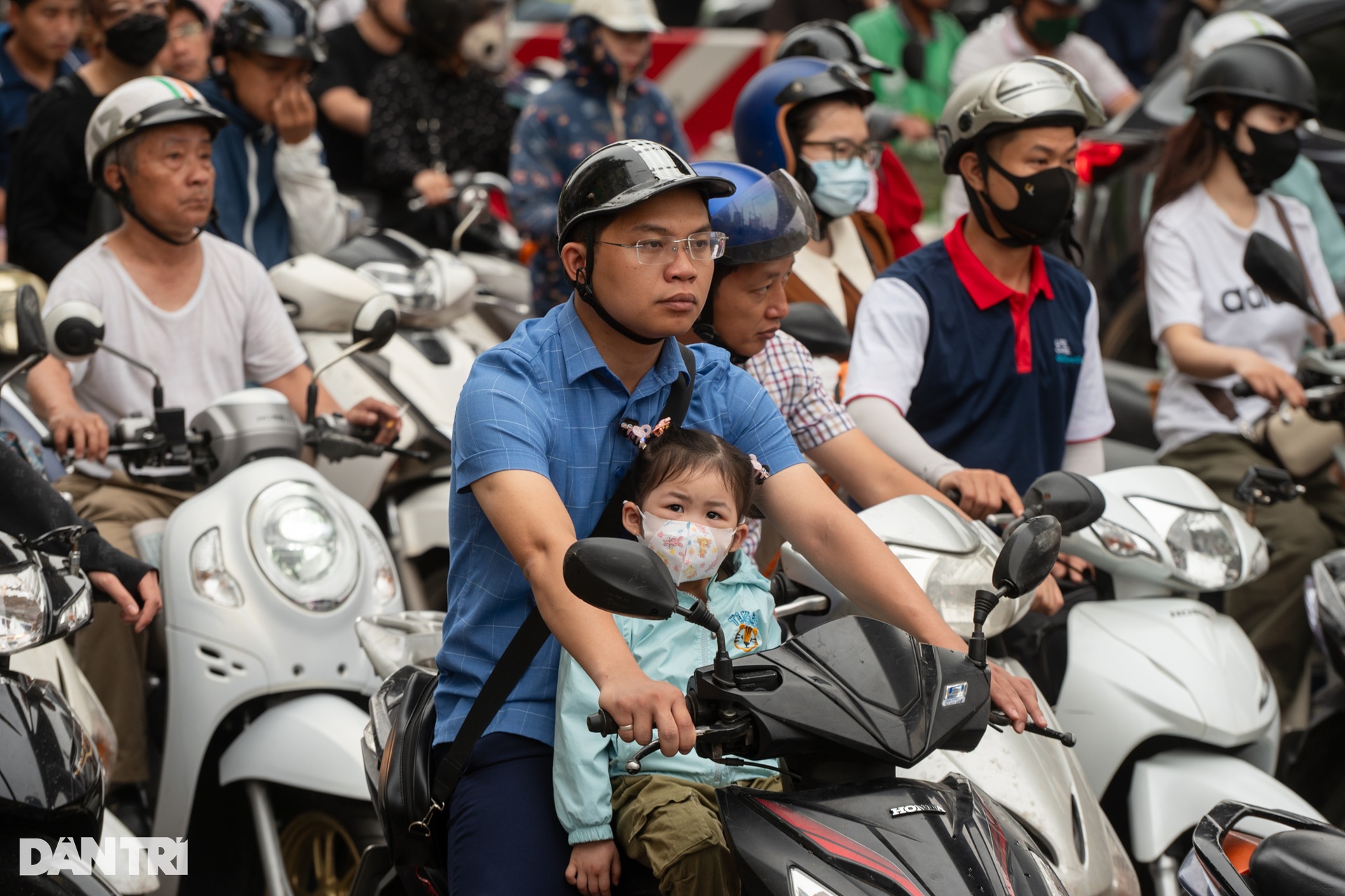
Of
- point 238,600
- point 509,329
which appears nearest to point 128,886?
point 238,600

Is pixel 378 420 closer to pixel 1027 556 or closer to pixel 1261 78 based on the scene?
pixel 1027 556

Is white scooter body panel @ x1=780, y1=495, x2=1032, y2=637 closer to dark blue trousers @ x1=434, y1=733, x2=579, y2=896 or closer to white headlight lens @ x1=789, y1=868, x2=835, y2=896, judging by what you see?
dark blue trousers @ x1=434, y1=733, x2=579, y2=896

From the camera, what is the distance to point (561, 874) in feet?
8.21

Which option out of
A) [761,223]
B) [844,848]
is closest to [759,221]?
[761,223]

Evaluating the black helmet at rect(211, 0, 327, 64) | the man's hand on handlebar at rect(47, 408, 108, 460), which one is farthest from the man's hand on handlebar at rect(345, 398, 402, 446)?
the black helmet at rect(211, 0, 327, 64)

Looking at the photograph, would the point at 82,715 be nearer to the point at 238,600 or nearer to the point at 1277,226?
the point at 238,600

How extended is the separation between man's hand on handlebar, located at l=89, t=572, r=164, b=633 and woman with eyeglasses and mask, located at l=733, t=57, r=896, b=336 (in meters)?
2.11

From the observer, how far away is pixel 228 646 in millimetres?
3703

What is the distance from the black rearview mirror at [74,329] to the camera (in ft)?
12.0

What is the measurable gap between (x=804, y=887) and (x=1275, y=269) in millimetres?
2508

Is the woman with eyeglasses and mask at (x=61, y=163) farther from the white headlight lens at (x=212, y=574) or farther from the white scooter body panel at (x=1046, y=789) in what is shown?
the white scooter body panel at (x=1046, y=789)

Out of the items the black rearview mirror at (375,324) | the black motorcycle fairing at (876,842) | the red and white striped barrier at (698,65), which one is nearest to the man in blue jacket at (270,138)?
the black rearview mirror at (375,324)

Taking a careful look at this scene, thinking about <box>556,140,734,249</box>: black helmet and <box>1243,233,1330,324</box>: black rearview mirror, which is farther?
Result: <box>1243,233,1330,324</box>: black rearview mirror

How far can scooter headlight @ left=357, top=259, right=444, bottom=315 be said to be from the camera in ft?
17.8
